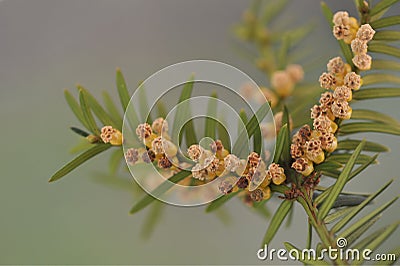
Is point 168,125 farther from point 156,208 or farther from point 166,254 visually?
point 166,254

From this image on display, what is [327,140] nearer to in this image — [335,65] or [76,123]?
[335,65]

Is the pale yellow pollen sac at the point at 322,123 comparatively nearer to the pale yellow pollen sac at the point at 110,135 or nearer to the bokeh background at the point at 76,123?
the pale yellow pollen sac at the point at 110,135

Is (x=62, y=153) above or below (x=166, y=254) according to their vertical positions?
above

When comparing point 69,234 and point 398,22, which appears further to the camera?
point 69,234

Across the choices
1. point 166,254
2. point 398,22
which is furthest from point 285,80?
point 166,254

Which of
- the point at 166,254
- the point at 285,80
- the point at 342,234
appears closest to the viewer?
the point at 342,234

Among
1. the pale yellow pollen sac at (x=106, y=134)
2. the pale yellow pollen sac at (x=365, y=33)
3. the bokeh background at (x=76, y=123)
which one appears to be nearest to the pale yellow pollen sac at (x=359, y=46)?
the pale yellow pollen sac at (x=365, y=33)

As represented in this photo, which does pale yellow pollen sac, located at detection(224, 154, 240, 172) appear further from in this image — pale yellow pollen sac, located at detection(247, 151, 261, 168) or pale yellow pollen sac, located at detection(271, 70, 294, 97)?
pale yellow pollen sac, located at detection(271, 70, 294, 97)
